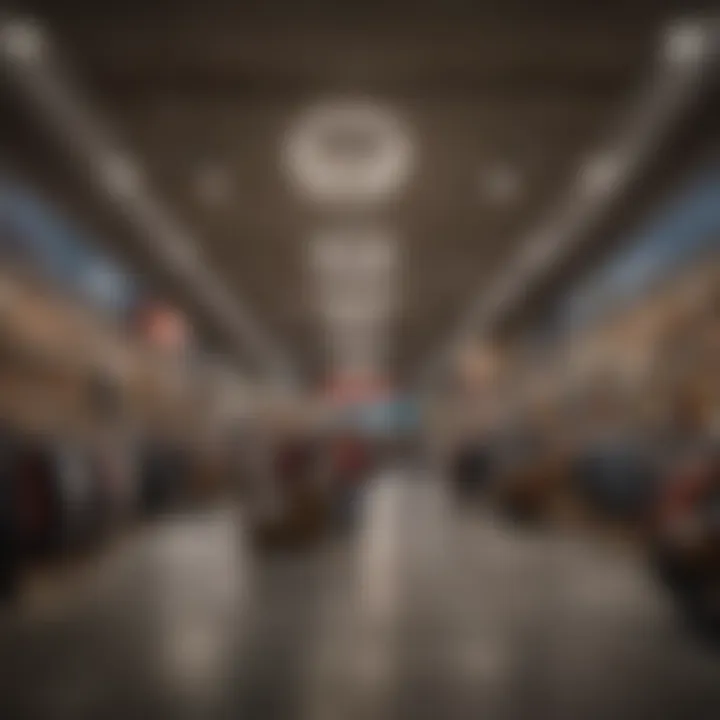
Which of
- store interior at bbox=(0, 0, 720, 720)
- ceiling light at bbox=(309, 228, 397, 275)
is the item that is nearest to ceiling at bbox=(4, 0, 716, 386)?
store interior at bbox=(0, 0, 720, 720)

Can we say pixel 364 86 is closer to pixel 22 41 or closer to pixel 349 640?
pixel 22 41

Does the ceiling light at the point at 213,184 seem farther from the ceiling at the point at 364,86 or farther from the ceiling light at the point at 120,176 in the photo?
the ceiling light at the point at 120,176

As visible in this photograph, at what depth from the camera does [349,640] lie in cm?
330

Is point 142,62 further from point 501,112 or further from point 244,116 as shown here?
point 501,112

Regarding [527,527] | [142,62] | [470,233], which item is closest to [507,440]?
[527,527]

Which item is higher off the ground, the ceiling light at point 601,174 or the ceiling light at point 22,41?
the ceiling light at point 601,174

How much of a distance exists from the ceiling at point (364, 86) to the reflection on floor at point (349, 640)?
146cm

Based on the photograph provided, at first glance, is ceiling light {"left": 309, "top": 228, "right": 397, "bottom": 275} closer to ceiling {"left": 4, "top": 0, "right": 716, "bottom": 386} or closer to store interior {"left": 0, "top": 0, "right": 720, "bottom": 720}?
store interior {"left": 0, "top": 0, "right": 720, "bottom": 720}

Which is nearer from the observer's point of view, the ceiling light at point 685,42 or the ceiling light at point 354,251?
the ceiling light at point 685,42

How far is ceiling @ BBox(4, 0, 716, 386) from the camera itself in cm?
329

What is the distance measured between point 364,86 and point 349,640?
8.63 ft

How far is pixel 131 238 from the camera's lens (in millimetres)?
5113

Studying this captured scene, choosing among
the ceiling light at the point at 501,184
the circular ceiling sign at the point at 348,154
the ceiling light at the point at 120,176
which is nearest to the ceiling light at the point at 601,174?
the ceiling light at the point at 501,184

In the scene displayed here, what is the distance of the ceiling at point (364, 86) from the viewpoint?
10.8 feet
